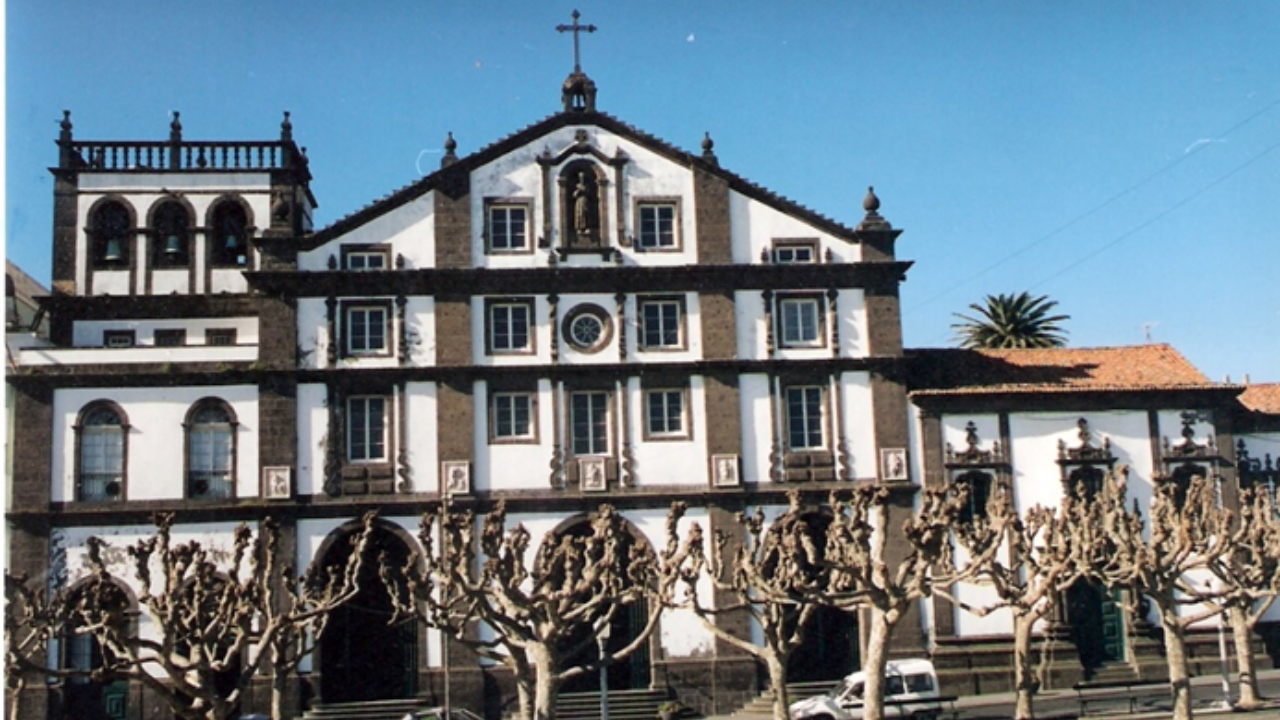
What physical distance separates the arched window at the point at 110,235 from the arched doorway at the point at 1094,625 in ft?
104

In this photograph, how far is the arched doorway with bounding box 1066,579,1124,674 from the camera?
42.8 meters

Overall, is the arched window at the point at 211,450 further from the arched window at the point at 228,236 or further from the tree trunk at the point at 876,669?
the tree trunk at the point at 876,669

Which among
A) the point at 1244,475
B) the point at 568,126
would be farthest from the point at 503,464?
the point at 1244,475

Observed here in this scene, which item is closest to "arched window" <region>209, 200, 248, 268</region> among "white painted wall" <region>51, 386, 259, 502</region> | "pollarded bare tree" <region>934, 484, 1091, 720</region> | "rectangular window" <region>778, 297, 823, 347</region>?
"white painted wall" <region>51, 386, 259, 502</region>

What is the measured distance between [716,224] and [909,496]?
32.4 ft

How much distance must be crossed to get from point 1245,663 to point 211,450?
28.2 meters

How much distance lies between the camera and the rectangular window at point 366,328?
4212 centimetres

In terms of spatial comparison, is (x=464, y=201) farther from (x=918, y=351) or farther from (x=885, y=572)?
(x=885, y=572)

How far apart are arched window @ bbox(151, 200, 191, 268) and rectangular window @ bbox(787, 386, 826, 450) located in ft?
67.1

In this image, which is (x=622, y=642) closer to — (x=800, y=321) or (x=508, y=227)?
(x=800, y=321)


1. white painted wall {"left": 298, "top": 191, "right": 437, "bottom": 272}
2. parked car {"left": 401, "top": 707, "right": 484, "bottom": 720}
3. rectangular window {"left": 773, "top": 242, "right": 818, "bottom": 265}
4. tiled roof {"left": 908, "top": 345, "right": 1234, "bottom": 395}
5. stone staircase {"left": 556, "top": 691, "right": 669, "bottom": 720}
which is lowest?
stone staircase {"left": 556, "top": 691, "right": 669, "bottom": 720}

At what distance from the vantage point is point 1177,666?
3231 centimetres

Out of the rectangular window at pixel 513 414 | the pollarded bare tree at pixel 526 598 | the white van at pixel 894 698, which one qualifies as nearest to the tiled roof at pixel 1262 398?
the white van at pixel 894 698

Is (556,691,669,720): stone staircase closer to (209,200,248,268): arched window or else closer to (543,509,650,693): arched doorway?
(543,509,650,693): arched doorway
